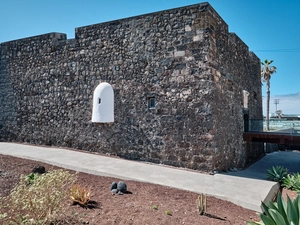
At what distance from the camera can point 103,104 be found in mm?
8070

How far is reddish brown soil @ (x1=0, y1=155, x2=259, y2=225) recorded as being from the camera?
3.79m

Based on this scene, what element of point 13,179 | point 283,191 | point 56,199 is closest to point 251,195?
point 283,191

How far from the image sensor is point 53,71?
32.0ft

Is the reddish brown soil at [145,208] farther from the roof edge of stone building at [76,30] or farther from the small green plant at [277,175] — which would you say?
the roof edge of stone building at [76,30]

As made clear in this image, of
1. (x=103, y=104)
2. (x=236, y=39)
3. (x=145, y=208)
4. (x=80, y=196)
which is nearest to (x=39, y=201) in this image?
(x=80, y=196)

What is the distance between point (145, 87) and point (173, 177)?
3.24 m

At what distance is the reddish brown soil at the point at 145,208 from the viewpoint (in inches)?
149

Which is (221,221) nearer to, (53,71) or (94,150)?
(94,150)

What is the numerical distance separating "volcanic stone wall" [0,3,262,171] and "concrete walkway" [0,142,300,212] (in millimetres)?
560

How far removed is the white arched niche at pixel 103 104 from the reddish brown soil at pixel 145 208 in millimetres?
2772

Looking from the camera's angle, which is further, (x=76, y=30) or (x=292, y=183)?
(x=76, y=30)

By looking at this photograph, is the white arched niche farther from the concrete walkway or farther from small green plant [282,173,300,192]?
small green plant [282,173,300,192]

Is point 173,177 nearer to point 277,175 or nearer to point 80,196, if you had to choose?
point 80,196

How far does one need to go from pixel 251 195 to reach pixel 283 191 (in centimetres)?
217
